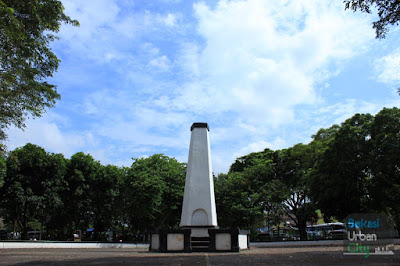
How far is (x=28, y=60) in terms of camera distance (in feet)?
33.3

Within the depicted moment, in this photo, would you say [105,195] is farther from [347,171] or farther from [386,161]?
[386,161]

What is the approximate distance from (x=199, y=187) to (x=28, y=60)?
921cm

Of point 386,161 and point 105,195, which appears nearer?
point 386,161

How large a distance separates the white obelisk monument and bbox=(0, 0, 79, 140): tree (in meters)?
7.37

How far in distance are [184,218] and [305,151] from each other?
55.3ft

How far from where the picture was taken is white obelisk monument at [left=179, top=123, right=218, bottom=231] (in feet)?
50.1

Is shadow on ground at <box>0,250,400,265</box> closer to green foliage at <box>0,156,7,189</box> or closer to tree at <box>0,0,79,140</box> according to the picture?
tree at <box>0,0,79,140</box>

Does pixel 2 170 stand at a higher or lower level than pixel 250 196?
higher

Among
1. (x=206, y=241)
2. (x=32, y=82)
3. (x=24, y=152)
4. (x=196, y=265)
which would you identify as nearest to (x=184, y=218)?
(x=206, y=241)

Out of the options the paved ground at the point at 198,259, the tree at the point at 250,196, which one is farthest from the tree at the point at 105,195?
the paved ground at the point at 198,259

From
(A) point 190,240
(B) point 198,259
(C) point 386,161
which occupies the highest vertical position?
(C) point 386,161

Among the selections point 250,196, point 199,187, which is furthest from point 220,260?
point 250,196

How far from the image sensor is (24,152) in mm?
24188

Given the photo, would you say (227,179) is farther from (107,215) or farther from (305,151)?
(107,215)
